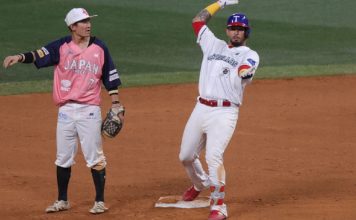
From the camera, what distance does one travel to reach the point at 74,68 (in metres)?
10.1

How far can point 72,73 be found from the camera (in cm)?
1007

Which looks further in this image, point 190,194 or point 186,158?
point 190,194

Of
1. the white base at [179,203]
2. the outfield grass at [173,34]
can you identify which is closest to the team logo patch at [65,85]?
the white base at [179,203]

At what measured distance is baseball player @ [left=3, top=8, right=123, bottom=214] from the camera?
10.1 m

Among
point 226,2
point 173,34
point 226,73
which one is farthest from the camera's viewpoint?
point 173,34

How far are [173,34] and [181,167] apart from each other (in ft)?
36.0

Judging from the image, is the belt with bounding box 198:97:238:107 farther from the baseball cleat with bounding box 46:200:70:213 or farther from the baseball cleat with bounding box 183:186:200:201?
the baseball cleat with bounding box 46:200:70:213

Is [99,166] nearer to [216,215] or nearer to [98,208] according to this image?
[98,208]

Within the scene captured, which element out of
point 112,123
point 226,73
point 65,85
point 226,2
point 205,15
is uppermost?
point 226,2

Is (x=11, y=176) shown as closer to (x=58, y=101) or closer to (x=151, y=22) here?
(x=58, y=101)

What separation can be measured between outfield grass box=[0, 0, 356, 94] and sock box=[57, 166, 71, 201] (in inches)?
278

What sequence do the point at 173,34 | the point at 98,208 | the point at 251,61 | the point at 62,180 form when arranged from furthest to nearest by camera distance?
the point at 173,34 → the point at 62,180 → the point at 98,208 → the point at 251,61

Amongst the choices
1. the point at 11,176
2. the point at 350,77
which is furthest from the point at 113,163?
the point at 350,77

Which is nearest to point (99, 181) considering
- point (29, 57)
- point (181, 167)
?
point (29, 57)
